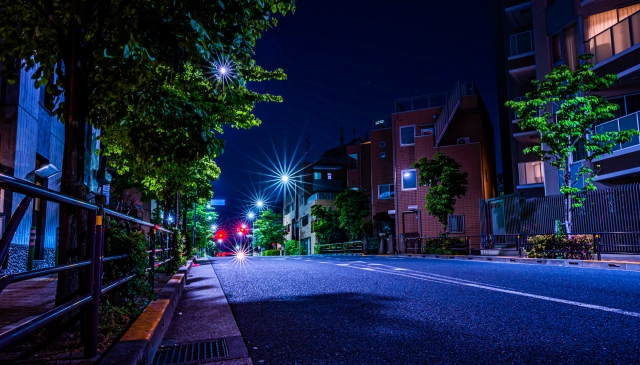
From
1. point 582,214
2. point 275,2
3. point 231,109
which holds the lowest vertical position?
point 582,214

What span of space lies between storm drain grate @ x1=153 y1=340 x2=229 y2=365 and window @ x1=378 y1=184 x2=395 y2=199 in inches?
1562

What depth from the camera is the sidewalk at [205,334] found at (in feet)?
12.2

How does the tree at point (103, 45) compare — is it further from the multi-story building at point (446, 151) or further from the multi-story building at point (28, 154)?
the multi-story building at point (446, 151)

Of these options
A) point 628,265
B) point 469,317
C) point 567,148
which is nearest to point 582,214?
point 567,148

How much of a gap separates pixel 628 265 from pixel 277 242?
201 ft

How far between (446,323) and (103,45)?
4.10 metres

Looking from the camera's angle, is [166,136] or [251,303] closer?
[166,136]

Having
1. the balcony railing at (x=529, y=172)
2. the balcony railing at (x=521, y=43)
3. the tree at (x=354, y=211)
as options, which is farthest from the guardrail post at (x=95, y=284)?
the tree at (x=354, y=211)

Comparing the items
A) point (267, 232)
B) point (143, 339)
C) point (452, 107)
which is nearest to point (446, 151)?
point (452, 107)

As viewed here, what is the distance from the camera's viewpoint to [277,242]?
Result: 7094 centimetres

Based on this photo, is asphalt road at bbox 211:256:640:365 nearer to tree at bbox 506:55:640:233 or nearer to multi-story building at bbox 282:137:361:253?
tree at bbox 506:55:640:233

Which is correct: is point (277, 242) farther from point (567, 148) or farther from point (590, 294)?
point (590, 294)

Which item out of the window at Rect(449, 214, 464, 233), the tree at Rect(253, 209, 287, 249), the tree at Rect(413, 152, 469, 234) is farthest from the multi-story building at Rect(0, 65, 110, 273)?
the tree at Rect(253, 209, 287, 249)

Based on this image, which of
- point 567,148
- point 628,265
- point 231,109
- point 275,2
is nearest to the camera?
point 275,2
